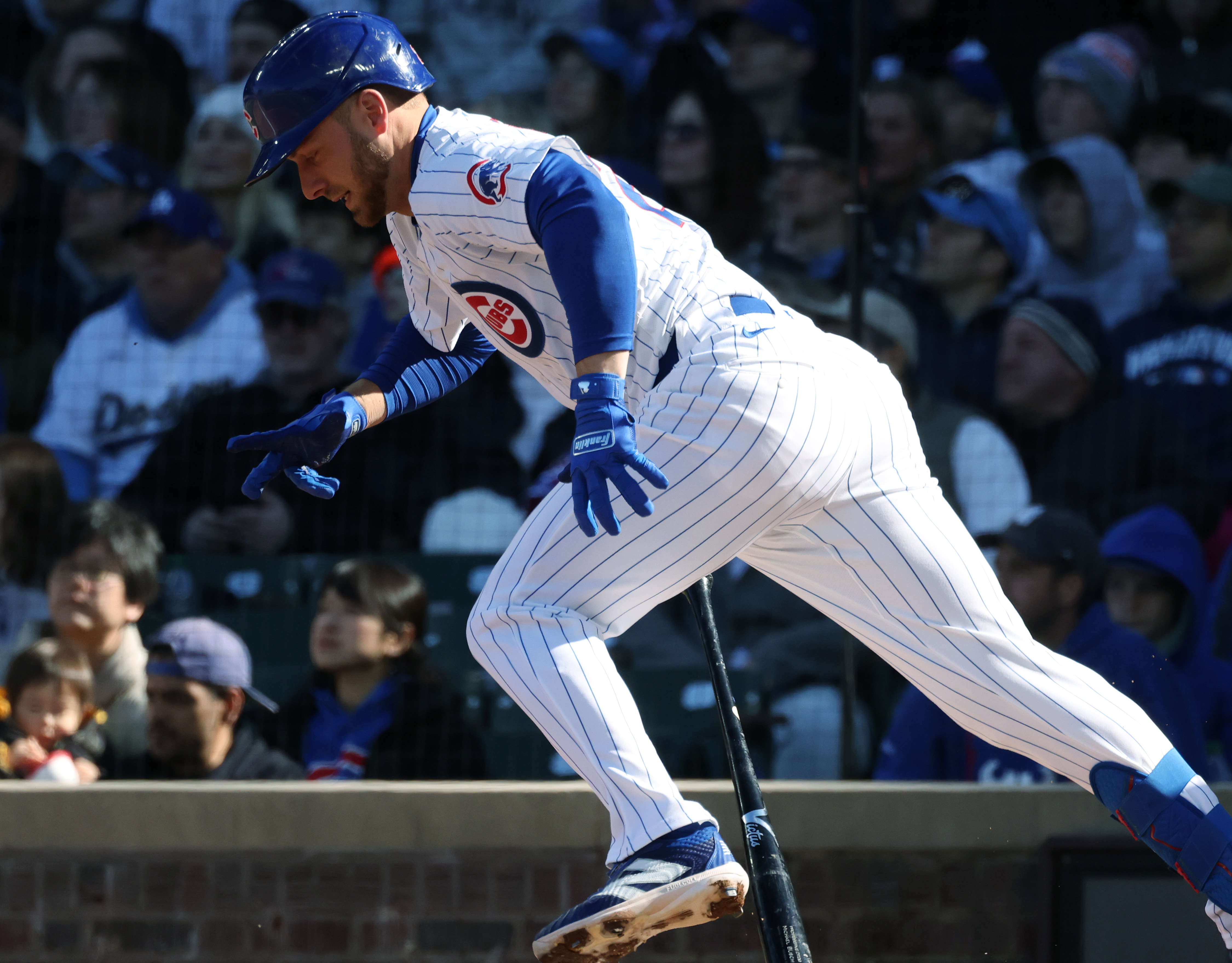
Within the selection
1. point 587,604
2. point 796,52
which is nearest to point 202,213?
point 796,52

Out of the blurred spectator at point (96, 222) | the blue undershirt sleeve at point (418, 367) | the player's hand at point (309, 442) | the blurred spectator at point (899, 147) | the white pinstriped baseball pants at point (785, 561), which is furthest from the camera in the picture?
the blurred spectator at point (96, 222)

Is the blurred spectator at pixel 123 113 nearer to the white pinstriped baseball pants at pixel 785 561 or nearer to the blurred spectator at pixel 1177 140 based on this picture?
the blurred spectator at pixel 1177 140

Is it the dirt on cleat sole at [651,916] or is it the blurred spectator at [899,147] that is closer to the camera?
the dirt on cleat sole at [651,916]

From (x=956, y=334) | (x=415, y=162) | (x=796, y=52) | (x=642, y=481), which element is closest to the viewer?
(x=642, y=481)

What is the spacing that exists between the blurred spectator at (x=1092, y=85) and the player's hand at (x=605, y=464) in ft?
10.3

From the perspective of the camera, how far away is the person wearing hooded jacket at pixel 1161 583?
3.96 meters

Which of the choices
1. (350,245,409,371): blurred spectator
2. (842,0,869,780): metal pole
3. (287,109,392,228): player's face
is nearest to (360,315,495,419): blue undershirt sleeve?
(287,109,392,228): player's face

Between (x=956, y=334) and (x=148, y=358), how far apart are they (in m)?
2.47

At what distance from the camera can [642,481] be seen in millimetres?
2059

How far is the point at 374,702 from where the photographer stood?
3943 millimetres

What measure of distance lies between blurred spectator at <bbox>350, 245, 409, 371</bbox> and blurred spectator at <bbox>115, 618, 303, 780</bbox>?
1.18 m

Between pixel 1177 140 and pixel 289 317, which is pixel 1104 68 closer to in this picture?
pixel 1177 140

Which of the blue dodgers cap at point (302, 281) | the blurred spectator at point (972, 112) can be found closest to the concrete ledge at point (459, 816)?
the blue dodgers cap at point (302, 281)

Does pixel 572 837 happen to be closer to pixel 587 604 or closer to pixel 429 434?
pixel 587 604
